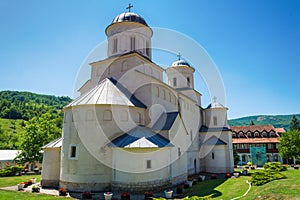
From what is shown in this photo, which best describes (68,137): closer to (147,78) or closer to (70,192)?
(70,192)

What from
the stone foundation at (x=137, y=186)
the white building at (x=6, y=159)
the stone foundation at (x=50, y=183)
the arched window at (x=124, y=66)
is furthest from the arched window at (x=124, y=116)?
the white building at (x=6, y=159)

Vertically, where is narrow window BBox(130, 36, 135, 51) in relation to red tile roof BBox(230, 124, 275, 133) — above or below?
above

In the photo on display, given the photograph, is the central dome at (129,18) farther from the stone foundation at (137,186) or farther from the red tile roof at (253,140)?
the red tile roof at (253,140)

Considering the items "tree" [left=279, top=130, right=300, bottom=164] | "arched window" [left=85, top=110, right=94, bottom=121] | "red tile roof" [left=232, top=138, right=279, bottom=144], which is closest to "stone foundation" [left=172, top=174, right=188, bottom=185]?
"arched window" [left=85, top=110, right=94, bottom=121]

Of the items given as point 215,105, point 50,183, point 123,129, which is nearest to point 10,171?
point 50,183

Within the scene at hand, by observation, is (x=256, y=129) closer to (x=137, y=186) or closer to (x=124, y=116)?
(x=124, y=116)

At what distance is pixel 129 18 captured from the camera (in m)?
21.8

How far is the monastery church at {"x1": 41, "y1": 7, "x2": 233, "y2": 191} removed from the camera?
14547 mm

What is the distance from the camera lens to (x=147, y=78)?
61.5ft

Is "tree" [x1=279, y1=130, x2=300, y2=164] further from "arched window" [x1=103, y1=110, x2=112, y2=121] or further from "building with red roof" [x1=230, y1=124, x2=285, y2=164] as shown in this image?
"arched window" [x1=103, y1=110, x2=112, y2=121]

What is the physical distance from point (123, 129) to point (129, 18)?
12.5m

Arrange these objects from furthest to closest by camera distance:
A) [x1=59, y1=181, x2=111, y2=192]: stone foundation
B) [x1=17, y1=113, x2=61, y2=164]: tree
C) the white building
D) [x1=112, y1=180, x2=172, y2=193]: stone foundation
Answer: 1. the white building
2. [x1=17, y1=113, x2=61, y2=164]: tree
3. [x1=59, y1=181, x2=111, y2=192]: stone foundation
4. [x1=112, y1=180, x2=172, y2=193]: stone foundation

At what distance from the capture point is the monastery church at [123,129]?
14.5 m

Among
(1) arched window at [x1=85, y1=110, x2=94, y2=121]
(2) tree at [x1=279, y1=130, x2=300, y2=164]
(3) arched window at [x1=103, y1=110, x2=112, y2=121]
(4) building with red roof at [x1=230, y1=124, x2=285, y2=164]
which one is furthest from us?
(4) building with red roof at [x1=230, y1=124, x2=285, y2=164]
